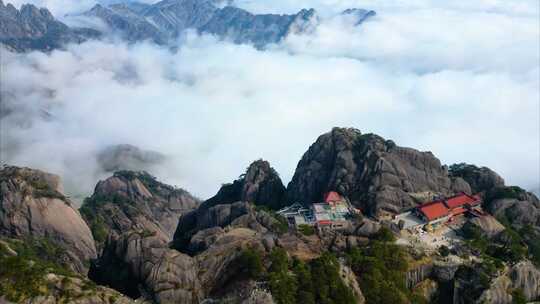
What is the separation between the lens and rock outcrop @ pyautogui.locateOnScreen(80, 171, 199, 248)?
147125 mm

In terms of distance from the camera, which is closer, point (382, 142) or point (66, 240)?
point (382, 142)

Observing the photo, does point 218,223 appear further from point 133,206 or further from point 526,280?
point 133,206

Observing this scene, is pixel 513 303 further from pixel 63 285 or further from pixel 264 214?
pixel 63 285

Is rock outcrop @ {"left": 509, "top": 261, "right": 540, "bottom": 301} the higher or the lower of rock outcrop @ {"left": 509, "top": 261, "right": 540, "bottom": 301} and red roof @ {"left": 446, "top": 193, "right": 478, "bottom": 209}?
the lower

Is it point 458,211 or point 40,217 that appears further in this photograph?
point 40,217

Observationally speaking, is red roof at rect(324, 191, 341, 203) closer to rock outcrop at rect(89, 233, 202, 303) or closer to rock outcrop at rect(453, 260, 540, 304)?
rock outcrop at rect(453, 260, 540, 304)

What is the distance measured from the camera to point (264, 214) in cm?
9312

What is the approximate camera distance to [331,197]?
9944 centimetres

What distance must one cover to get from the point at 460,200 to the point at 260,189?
34901mm

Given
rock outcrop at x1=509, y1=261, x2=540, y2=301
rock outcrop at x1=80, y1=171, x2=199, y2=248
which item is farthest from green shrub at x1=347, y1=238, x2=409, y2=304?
rock outcrop at x1=80, y1=171, x2=199, y2=248

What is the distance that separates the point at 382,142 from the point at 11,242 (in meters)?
66.3

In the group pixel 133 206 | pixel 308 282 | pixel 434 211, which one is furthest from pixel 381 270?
pixel 133 206

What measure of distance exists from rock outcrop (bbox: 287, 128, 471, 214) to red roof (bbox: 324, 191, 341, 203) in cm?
256

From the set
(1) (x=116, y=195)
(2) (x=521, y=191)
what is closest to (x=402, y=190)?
(2) (x=521, y=191)
